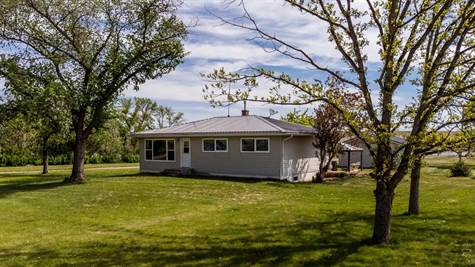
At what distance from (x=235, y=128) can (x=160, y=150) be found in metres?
5.43

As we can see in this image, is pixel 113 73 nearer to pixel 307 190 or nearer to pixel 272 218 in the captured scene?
pixel 307 190

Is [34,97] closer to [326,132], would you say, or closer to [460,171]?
[326,132]

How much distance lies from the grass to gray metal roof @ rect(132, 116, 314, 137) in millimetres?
5635

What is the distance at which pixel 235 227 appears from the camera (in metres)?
10.0

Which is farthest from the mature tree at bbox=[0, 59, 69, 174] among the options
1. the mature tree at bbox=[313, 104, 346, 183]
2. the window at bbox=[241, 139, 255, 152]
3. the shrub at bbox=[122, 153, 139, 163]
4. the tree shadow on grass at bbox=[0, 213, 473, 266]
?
the shrub at bbox=[122, 153, 139, 163]

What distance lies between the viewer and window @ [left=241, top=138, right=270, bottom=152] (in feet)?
73.7

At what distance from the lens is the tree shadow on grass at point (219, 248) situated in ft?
23.5

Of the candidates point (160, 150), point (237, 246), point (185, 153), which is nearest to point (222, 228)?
point (237, 246)

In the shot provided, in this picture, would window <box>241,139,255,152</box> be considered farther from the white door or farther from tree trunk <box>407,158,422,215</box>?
tree trunk <box>407,158,422,215</box>

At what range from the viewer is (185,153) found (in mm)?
25500

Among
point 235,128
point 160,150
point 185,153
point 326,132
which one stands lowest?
point 185,153

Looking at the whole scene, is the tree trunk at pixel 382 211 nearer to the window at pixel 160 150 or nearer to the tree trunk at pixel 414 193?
the tree trunk at pixel 414 193

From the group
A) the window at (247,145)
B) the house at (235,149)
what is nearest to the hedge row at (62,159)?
the house at (235,149)

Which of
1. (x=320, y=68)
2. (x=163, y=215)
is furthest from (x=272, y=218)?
(x=320, y=68)
